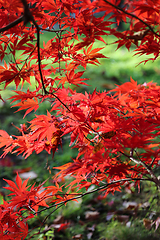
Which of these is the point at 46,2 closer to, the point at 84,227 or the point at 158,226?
the point at 158,226

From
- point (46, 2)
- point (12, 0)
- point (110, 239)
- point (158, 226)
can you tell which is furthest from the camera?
point (110, 239)

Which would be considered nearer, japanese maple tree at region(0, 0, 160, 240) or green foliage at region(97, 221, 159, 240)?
japanese maple tree at region(0, 0, 160, 240)

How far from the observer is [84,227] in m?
1.48

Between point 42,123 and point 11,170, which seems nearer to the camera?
point 42,123

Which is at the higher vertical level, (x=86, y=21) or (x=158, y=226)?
(x=86, y=21)

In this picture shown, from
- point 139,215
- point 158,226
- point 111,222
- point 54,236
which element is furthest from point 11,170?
point 158,226

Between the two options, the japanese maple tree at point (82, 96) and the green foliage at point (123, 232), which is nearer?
the japanese maple tree at point (82, 96)

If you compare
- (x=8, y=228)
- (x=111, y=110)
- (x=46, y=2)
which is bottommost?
(x=8, y=228)

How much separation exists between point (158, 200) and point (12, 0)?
1396mm

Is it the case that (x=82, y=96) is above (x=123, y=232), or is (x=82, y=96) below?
above

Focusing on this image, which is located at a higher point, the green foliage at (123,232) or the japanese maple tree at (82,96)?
the japanese maple tree at (82,96)

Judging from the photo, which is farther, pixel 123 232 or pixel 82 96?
pixel 123 232

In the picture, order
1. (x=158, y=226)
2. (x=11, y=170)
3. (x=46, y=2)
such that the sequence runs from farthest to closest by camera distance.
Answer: (x=11, y=170) < (x=158, y=226) < (x=46, y=2)

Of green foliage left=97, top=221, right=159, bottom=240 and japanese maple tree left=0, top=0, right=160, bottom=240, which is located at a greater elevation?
japanese maple tree left=0, top=0, right=160, bottom=240
